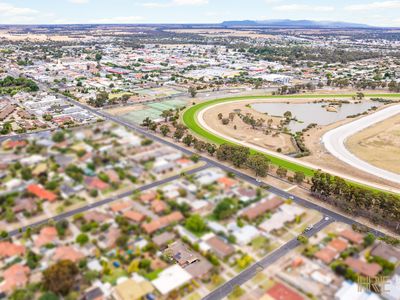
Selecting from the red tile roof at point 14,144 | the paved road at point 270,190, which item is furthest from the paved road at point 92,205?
the red tile roof at point 14,144

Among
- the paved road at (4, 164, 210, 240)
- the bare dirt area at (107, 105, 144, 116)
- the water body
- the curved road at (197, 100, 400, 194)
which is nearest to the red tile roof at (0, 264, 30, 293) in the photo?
the paved road at (4, 164, 210, 240)

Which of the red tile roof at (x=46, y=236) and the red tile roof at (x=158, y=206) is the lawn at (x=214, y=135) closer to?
the red tile roof at (x=158, y=206)

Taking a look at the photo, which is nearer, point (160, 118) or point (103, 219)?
point (103, 219)

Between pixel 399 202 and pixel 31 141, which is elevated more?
pixel 31 141

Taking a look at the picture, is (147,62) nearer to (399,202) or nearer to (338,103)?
(338,103)

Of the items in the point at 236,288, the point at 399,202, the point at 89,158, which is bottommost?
the point at 236,288

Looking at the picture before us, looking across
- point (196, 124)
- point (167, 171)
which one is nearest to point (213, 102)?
point (196, 124)

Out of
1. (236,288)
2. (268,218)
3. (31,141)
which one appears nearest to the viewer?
(236,288)
